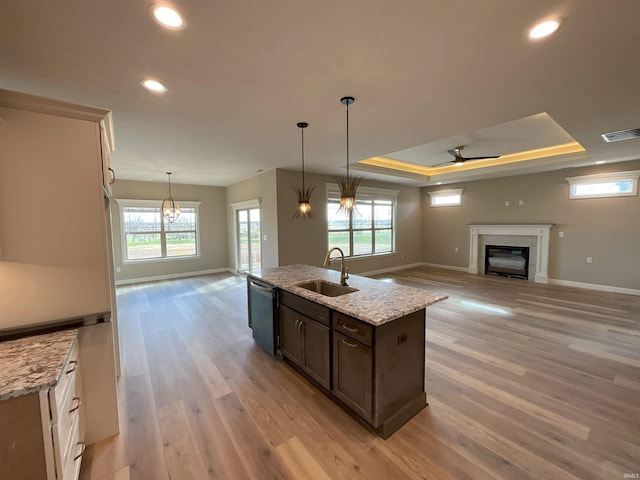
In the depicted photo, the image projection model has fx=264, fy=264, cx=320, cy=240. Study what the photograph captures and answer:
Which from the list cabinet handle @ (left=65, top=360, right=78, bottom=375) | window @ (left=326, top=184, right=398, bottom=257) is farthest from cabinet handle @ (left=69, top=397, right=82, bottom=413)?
window @ (left=326, top=184, right=398, bottom=257)

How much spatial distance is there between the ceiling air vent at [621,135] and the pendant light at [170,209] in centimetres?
816

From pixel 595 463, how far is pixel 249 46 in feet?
11.4

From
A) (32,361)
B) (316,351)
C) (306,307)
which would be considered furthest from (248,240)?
(32,361)

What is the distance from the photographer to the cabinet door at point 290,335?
8.53 ft

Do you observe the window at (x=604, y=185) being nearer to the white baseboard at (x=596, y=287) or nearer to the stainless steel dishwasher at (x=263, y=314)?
the white baseboard at (x=596, y=287)

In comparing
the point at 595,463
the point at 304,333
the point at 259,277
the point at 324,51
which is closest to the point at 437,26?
the point at 324,51

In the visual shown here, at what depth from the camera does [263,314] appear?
3090 mm

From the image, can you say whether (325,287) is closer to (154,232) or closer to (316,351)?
(316,351)

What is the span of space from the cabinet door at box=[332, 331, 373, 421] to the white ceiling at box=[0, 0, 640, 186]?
6.78 feet

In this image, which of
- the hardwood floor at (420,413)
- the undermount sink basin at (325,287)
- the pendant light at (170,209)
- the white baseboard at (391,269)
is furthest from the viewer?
the white baseboard at (391,269)

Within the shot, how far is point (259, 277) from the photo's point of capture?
122 inches

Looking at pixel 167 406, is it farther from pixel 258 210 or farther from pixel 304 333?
pixel 258 210

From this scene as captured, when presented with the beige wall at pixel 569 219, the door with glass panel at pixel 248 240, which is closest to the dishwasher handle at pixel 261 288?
the door with glass panel at pixel 248 240

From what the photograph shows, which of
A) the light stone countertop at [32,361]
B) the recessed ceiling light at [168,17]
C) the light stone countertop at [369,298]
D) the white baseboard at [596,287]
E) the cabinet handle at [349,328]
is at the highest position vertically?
the recessed ceiling light at [168,17]
